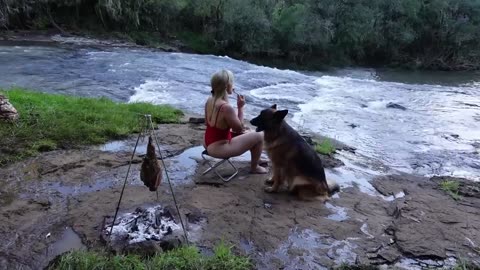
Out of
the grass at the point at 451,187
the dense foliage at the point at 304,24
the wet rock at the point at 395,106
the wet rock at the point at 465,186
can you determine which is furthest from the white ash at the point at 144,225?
the dense foliage at the point at 304,24

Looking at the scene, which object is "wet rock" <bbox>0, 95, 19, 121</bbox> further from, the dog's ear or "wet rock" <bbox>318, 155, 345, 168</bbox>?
"wet rock" <bbox>318, 155, 345, 168</bbox>

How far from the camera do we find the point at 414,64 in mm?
29328

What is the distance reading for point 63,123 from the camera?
25.8ft

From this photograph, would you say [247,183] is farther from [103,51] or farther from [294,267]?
[103,51]

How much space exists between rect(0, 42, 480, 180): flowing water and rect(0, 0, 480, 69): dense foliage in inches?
248

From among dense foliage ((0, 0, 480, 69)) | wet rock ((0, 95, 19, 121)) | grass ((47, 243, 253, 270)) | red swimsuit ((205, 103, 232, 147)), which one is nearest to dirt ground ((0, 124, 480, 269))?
grass ((47, 243, 253, 270))

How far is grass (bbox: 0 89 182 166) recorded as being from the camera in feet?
22.9

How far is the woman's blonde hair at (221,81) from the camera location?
574 centimetres

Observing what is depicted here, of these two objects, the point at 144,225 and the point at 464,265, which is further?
the point at 144,225

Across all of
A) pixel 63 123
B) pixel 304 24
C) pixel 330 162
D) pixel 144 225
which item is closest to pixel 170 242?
pixel 144 225

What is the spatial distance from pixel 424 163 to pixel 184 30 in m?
23.6

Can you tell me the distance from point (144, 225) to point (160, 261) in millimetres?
646

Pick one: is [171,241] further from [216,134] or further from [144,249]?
[216,134]

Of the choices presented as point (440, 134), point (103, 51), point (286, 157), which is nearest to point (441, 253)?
point (286, 157)
